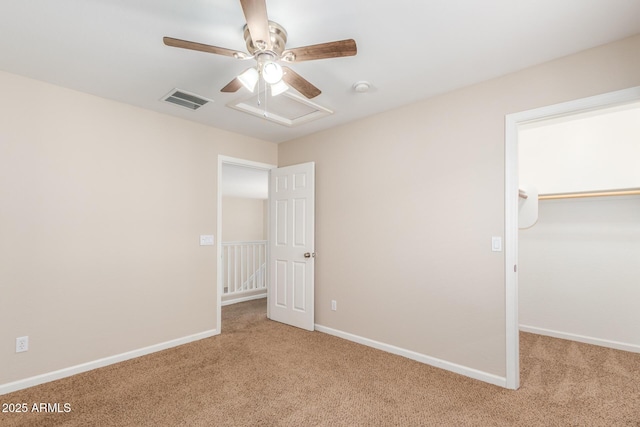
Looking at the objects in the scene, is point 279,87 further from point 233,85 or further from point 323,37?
point 323,37

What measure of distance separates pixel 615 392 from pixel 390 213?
2.20 metres

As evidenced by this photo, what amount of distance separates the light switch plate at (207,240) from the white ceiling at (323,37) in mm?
1625

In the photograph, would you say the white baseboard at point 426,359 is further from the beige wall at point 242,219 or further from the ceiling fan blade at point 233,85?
the beige wall at point 242,219

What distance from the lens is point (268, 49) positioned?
1674 mm

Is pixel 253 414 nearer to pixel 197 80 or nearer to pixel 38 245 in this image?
pixel 38 245

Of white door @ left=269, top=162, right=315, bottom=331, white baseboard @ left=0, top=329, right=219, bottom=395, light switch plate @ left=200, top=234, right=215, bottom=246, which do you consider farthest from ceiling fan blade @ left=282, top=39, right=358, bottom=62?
white baseboard @ left=0, top=329, right=219, bottom=395

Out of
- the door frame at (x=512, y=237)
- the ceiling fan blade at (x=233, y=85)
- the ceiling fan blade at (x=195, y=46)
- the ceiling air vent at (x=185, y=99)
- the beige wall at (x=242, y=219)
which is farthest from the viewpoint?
the beige wall at (x=242, y=219)

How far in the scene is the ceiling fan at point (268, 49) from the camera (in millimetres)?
1437

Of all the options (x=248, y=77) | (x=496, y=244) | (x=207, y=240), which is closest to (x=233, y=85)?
(x=248, y=77)

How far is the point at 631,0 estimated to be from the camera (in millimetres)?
1649

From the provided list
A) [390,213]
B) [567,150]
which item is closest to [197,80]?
[390,213]

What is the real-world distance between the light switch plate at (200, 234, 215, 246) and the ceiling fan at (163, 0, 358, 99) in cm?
209

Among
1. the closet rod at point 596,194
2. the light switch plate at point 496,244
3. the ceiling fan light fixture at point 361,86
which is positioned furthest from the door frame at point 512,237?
the closet rod at point 596,194

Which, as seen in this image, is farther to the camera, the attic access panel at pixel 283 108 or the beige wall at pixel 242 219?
the beige wall at pixel 242 219
